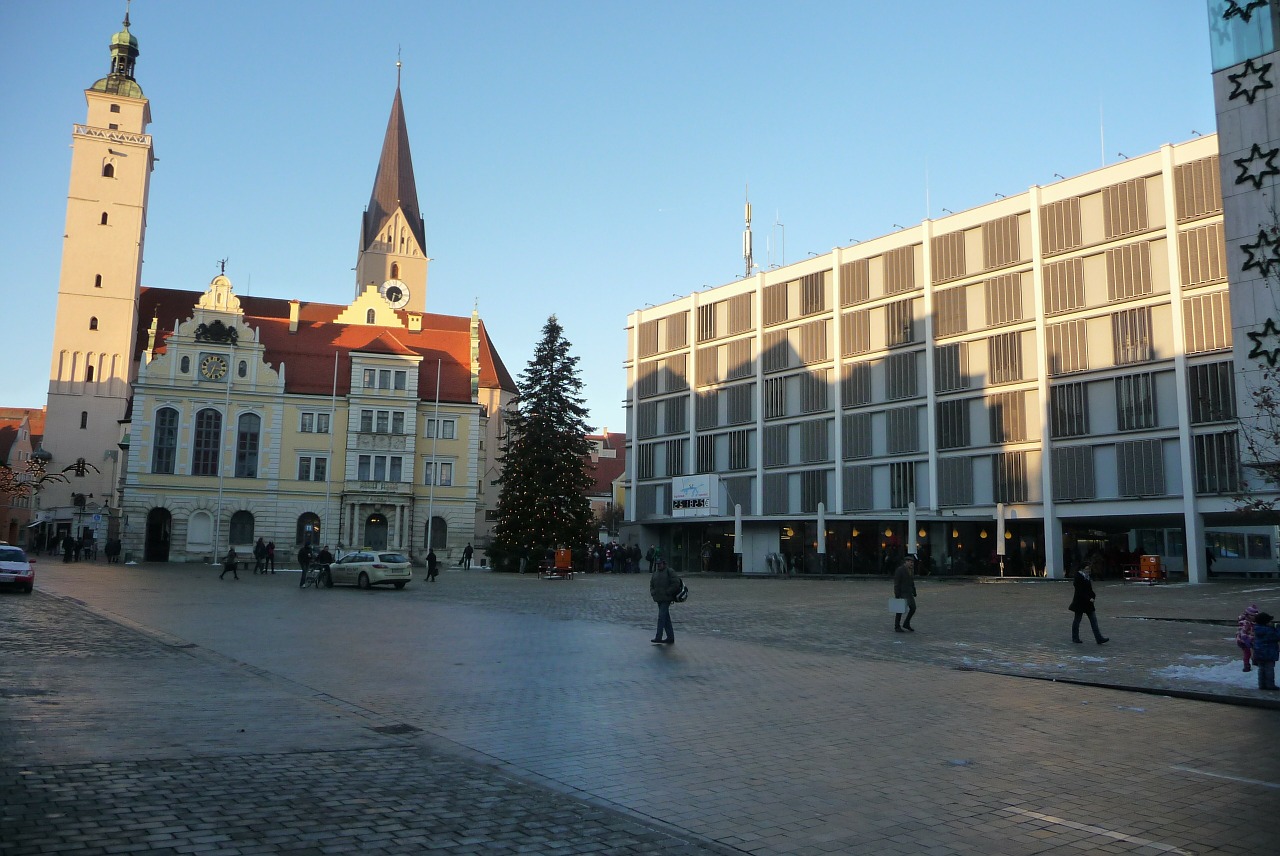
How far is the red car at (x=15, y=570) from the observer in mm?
27922

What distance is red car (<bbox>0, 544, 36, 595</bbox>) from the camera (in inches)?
1099

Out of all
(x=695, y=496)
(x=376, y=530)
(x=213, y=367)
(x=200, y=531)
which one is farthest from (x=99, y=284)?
(x=695, y=496)

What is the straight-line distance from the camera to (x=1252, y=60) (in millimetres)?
20406

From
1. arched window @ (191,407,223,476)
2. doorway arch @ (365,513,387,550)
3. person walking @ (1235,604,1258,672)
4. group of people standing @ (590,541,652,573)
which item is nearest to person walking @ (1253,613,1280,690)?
person walking @ (1235,604,1258,672)

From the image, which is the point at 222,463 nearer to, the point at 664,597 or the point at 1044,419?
the point at 1044,419

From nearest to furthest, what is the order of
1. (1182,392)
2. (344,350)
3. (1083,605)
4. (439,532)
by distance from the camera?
(1083,605), (1182,392), (439,532), (344,350)

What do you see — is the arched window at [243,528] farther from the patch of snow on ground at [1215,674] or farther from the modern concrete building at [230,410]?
the patch of snow on ground at [1215,674]

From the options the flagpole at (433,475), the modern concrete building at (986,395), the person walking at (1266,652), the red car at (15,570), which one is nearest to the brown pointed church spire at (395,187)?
the flagpole at (433,475)

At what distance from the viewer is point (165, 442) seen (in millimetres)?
68625

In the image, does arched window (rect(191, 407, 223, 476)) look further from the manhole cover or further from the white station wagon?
the manhole cover

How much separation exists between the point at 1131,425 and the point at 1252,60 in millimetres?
31174

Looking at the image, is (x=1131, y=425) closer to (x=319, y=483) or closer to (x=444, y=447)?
(x=444, y=447)

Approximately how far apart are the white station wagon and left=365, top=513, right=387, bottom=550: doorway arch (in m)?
33.4

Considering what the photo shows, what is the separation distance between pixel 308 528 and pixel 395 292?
4593cm
